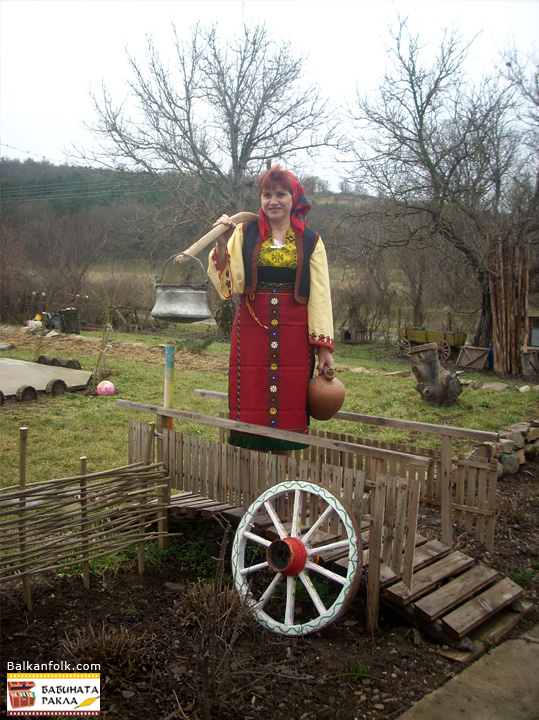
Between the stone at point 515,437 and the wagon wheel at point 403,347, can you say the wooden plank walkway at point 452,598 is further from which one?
the wagon wheel at point 403,347

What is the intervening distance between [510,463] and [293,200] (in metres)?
3.13

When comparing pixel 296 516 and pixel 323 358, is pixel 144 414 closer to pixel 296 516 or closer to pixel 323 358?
pixel 323 358

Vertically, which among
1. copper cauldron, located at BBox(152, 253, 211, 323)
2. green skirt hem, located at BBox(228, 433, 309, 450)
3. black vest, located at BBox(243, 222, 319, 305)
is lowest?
green skirt hem, located at BBox(228, 433, 309, 450)

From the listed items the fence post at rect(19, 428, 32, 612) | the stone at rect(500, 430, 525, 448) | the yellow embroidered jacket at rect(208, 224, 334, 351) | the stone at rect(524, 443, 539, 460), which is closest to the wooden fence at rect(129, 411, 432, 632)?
the yellow embroidered jacket at rect(208, 224, 334, 351)

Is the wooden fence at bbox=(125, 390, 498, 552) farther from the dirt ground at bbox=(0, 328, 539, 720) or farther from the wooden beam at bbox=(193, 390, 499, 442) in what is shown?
the dirt ground at bbox=(0, 328, 539, 720)

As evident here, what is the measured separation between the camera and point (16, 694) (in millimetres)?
1935

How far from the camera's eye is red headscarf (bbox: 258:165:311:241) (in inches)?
118

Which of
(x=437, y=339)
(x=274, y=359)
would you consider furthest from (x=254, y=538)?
(x=437, y=339)

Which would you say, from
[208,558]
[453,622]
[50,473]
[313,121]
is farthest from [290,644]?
[313,121]

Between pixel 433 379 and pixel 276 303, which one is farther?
pixel 433 379

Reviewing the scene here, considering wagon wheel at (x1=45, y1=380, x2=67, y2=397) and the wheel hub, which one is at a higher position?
wagon wheel at (x1=45, y1=380, x2=67, y2=397)

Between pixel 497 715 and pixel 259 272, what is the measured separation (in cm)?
215

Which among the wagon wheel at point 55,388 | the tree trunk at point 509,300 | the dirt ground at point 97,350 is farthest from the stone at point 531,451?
the tree trunk at point 509,300

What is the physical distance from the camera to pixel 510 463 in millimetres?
4859
